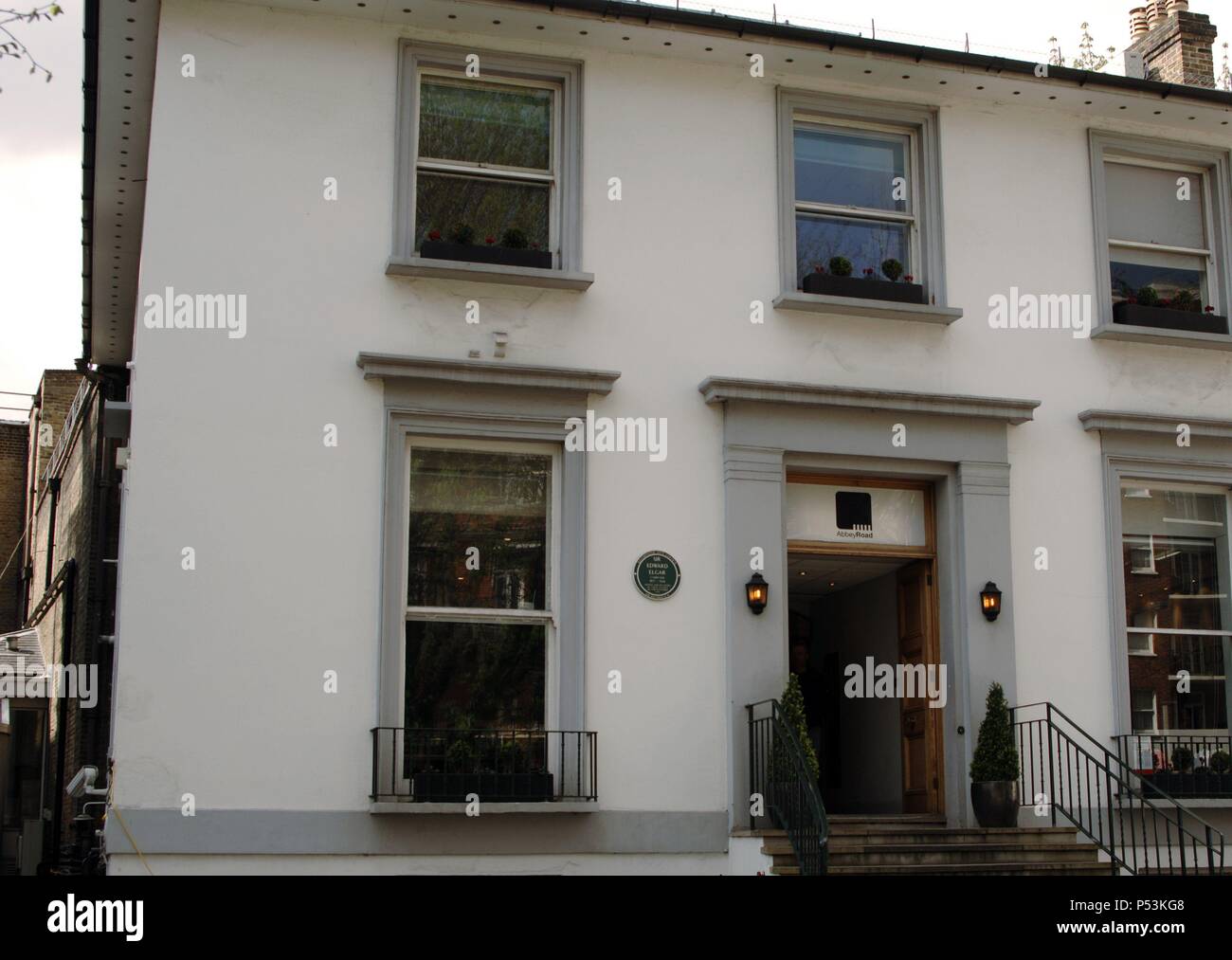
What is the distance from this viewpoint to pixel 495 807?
10523 millimetres

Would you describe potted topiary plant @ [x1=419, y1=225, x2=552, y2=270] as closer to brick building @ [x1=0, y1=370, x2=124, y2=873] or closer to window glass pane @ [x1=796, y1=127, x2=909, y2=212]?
window glass pane @ [x1=796, y1=127, x2=909, y2=212]

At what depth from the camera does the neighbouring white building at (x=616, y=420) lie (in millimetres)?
10578

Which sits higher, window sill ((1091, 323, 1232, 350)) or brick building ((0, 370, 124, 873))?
window sill ((1091, 323, 1232, 350))

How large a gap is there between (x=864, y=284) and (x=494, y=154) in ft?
10.4

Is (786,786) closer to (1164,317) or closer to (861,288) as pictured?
(861,288)

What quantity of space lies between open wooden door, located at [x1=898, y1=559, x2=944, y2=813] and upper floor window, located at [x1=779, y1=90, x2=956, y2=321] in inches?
89.1

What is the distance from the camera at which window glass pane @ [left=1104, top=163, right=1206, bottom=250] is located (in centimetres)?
1330

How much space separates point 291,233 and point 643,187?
2.79 m

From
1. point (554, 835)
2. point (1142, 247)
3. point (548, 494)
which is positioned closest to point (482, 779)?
point (554, 835)

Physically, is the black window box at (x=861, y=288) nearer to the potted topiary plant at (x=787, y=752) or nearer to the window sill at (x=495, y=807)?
the potted topiary plant at (x=787, y=752)

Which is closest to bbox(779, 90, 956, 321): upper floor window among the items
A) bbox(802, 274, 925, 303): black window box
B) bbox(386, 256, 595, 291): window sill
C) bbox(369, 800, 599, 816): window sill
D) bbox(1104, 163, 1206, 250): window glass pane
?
bbox(802, 274, 925, 303): black window box

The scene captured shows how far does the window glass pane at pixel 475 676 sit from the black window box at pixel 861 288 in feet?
11.8

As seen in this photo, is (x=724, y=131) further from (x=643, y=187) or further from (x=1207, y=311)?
(x=1207, y=311)
